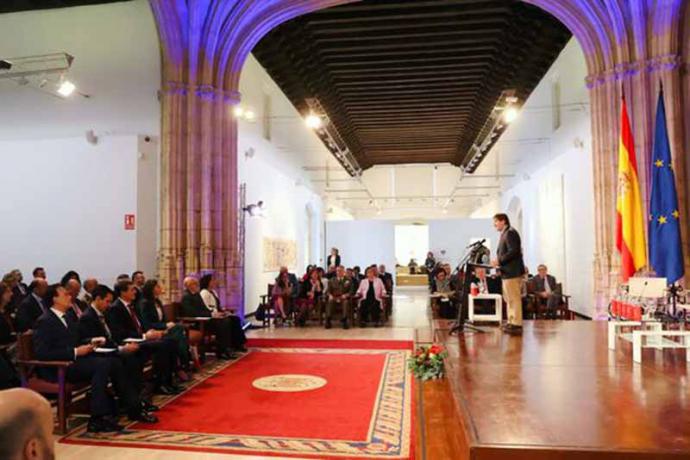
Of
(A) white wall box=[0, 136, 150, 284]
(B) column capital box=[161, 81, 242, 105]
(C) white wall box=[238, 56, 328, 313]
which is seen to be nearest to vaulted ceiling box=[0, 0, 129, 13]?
(B) column capital box=[161, 81, 242, 105]

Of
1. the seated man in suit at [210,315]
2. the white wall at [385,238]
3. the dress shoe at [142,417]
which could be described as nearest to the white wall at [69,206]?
the seated man in suit at [210,315]

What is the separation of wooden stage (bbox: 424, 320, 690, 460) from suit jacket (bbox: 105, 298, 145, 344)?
120 inches

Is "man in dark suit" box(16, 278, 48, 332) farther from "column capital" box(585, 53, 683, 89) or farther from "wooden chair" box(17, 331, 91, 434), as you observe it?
"column capital" box(585, 53, 683, 89)

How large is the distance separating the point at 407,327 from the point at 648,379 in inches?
280

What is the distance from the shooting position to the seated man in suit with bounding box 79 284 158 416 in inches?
183

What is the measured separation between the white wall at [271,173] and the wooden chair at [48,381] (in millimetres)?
6982

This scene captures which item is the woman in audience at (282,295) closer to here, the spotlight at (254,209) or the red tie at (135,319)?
the spotlight at (254,209)

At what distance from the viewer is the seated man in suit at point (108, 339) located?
465cm

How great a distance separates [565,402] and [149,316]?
4.54 metres

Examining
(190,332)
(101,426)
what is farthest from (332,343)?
(101,426)

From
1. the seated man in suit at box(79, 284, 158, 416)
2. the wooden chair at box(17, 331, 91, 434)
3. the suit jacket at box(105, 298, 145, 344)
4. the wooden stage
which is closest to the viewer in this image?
the wooden stage

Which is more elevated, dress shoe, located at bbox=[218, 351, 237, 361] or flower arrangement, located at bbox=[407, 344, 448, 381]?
flower arrangement, located at bbox=[407, 344, 448, 381]

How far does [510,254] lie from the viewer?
539 centimetres

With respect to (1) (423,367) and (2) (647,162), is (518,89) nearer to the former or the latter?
(2) (647,162)
